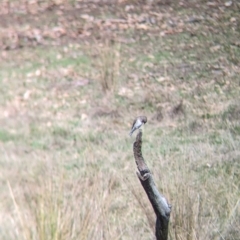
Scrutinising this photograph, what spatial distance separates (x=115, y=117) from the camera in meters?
6.01

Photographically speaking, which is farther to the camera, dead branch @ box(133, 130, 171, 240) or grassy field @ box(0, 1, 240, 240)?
grassy field @ box(0, 1, 240, 240)

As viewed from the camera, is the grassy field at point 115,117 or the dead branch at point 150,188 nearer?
the dead branch at point 150,188

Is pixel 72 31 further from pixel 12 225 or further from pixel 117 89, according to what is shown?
pixel 12 225

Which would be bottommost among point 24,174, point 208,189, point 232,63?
point 232,63

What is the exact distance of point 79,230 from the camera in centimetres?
355

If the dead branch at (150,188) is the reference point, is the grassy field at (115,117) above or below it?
below

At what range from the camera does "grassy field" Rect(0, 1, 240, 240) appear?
3.73m

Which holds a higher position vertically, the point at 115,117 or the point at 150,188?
the point at 150,188

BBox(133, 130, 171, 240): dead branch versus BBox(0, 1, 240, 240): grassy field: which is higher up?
BBox(133, 130, 171, 240): dead branch

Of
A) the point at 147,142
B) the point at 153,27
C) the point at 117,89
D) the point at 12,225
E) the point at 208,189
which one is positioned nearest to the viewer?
the point at 12,225

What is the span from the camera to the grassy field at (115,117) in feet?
12.2

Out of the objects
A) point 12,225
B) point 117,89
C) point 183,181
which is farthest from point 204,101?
point 12,225

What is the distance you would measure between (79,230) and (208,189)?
Result: 36.2 inches

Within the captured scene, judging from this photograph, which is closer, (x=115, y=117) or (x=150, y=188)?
(x=150, y=188)
